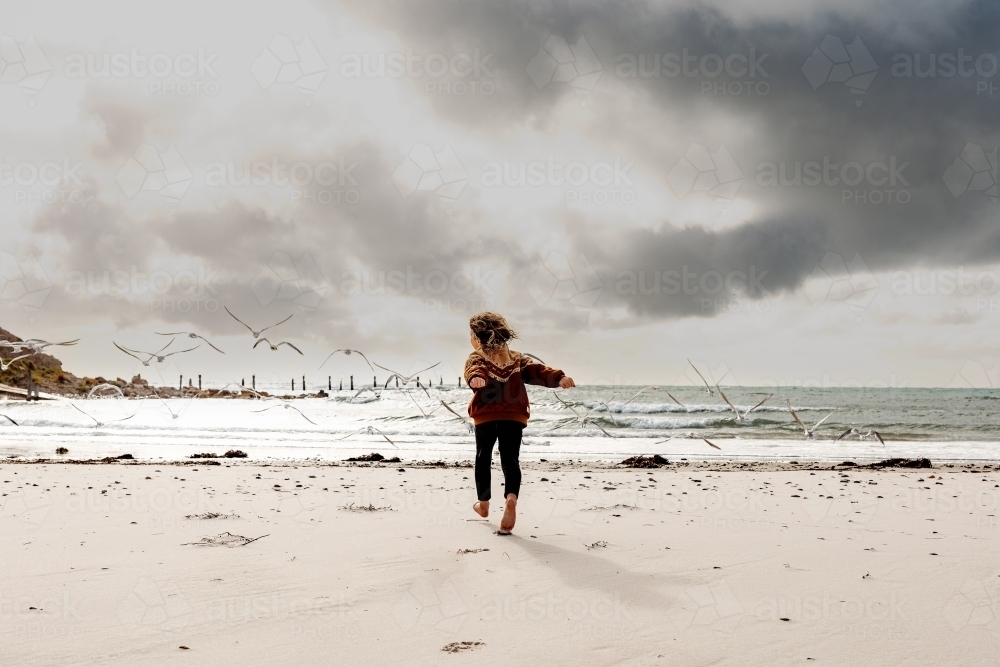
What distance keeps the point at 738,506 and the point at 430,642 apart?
12.2 ft

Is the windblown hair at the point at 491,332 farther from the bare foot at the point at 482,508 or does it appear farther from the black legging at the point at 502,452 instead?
the bare foot at the point at 482,508

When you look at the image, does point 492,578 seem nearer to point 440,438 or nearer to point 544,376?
point 544,376

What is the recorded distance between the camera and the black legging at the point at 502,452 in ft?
14.5

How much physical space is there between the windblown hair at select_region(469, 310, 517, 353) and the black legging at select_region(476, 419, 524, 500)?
531 mm

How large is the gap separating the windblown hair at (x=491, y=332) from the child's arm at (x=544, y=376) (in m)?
0.25

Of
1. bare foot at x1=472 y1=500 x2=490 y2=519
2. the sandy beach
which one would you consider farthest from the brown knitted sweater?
the sandy beach

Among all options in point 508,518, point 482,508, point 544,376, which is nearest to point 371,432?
point 482,508

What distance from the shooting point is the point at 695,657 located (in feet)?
7.45

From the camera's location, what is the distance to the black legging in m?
4.41

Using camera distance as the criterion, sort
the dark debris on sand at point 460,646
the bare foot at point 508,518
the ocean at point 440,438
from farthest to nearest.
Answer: the ocean at point 440,438
the bare foot at point 508,518
the dark debris on sand at point 460,646

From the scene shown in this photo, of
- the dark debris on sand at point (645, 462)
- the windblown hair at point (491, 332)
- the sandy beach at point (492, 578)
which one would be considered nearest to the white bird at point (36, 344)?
the sandy beach at point (492, 578)

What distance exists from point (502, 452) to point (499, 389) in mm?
439

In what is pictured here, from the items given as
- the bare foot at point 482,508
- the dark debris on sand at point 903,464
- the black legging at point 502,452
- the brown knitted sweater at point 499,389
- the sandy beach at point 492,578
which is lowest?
the dark debris on sand at point 903,464

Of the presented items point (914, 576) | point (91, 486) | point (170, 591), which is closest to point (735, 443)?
point (914, 576)
